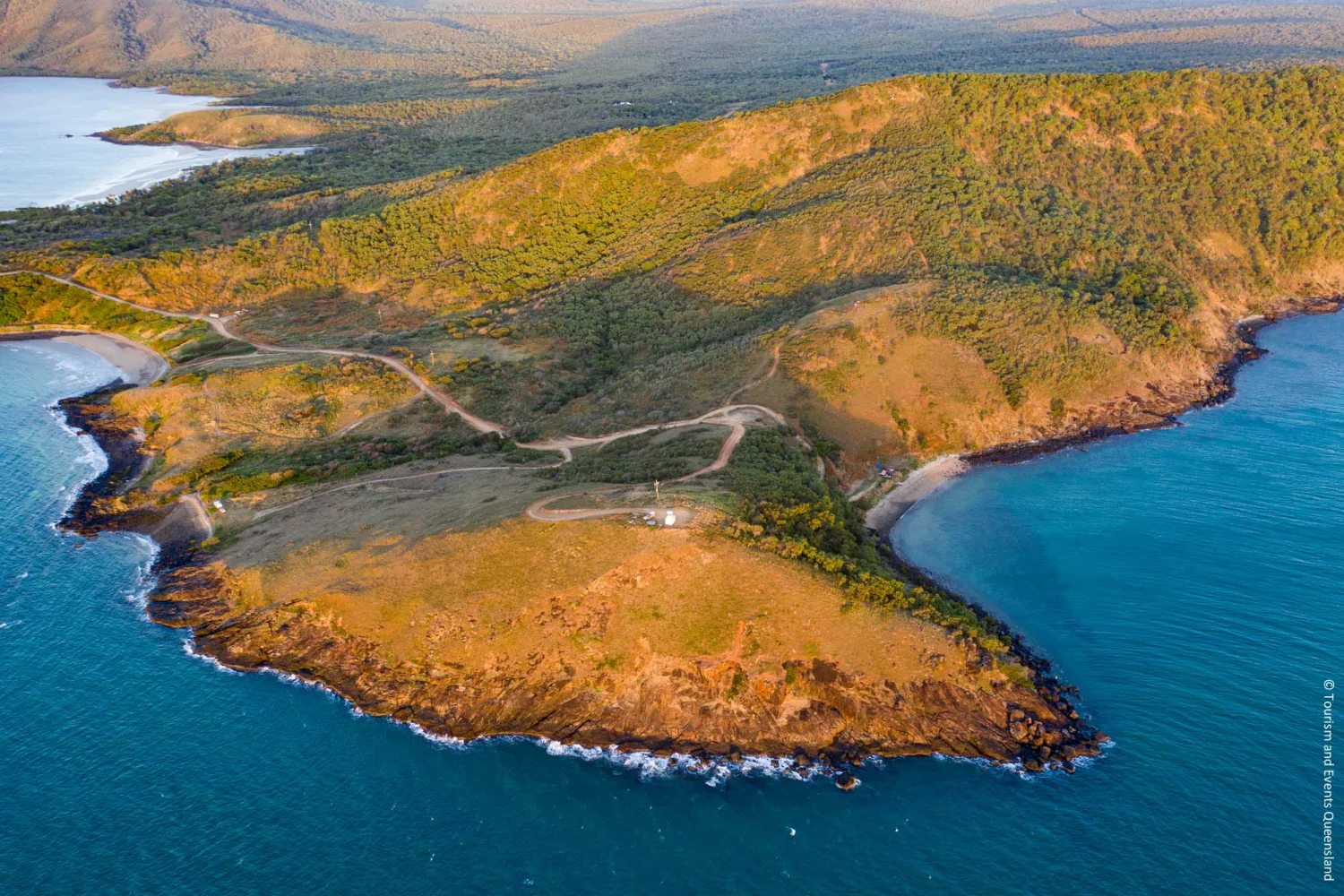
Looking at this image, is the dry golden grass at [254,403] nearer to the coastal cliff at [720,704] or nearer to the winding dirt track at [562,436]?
the winding dirt track at [562,436]

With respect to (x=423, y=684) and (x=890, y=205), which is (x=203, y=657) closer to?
(x=423, y=684)

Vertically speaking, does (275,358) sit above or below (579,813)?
above

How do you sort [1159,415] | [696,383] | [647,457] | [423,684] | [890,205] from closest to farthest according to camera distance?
[423,684], [647,457], [696,383], [1159,415], [890,205]

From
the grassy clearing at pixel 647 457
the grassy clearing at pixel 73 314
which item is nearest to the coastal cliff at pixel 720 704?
the grassy clearing at pixel 647 457

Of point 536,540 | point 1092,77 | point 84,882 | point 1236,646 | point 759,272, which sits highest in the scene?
point 1092,77

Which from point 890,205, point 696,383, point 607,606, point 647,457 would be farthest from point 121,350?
point 890,205

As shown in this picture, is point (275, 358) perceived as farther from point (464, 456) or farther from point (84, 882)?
point (84, 882)

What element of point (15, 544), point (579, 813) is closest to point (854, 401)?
point (579, 813)
